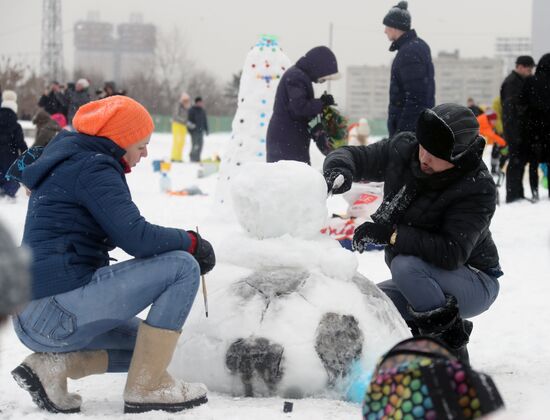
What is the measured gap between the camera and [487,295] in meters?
3.89

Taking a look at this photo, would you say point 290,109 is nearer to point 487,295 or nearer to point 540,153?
point 487,295

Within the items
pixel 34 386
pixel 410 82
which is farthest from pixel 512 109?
pixel 34 386

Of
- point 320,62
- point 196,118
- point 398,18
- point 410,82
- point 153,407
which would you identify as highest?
point 398,18

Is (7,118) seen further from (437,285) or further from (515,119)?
(437,285)

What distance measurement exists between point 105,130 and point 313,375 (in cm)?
123

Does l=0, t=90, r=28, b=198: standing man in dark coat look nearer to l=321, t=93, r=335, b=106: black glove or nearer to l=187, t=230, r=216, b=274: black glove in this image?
l=321, t=93, r=335, b=106: black glove

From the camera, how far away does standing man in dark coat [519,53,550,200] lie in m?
9.98

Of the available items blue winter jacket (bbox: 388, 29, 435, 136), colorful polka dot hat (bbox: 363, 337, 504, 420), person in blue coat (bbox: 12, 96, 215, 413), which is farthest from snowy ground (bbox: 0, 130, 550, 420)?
blue winter jacket (bbox: 388, 29, 435, 136)

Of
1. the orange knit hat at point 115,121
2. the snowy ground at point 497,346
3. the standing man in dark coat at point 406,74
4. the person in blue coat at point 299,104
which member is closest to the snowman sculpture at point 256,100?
the snowy ground at point 497,346

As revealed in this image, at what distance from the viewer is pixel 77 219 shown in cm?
306

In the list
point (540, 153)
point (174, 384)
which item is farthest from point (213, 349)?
point (540, 153)

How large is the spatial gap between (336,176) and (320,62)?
3259 mm

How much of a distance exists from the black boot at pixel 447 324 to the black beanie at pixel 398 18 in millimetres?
3769

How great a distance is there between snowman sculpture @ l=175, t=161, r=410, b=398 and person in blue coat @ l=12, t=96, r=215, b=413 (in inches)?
9.3
